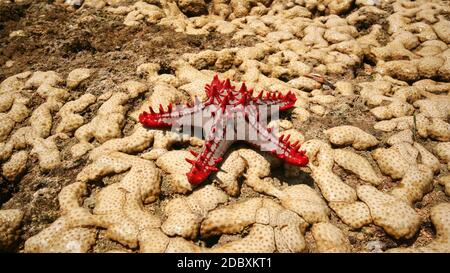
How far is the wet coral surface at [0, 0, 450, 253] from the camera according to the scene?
3.77 metres

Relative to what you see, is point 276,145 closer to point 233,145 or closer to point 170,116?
point 233,145

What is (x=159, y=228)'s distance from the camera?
3.70 metres

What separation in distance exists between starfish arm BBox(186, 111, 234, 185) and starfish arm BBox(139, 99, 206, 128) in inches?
18.1

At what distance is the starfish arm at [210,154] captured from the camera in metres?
3.85

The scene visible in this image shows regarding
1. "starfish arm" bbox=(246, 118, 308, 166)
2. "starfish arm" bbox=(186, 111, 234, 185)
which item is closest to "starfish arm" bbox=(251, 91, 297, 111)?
"starfish arm" bbox=(246, 118, 308, 166)

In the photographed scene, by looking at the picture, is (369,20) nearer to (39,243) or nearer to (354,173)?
(354,173)

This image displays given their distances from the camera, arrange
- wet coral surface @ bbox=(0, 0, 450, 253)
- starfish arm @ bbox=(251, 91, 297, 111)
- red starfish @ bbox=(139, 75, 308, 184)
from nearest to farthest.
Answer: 1. wet coral surface @ bbox=(0, 0, 450, 253)
2. red starfish @ bbox=(139, 75, 308, 184)
3. starfish arm @ bbox=(251, 91, 297, 111)

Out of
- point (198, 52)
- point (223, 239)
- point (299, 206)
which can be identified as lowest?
point (223, 239)

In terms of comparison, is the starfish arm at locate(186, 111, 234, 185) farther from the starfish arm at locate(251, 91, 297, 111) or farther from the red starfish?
the starfish arm at locate(251, 91, 297, 111)

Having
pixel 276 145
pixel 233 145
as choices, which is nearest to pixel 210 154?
pixel 233 145

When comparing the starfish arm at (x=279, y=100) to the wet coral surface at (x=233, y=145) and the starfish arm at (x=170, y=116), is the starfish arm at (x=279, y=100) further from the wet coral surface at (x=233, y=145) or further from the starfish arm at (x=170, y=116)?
the starfish arm at (x=170, y=116)

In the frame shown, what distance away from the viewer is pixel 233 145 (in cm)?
457
